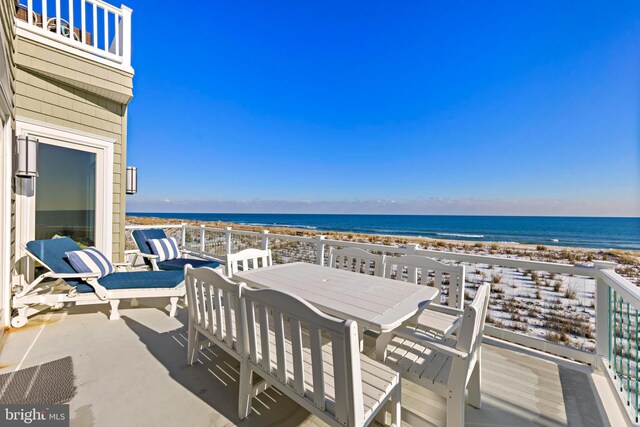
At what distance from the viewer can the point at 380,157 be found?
19750 mm

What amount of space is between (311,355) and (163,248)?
4283 millimetres

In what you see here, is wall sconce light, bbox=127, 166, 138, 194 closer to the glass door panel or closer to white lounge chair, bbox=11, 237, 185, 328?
the glass door panel

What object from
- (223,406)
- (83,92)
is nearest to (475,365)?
(223,406)

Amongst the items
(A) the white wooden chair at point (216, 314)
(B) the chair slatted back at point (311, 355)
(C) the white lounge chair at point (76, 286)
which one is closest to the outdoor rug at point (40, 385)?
(A) the white wooden chair at point (216, 314)

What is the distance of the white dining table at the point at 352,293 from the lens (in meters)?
1.45

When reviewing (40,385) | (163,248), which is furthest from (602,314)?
(163,248)

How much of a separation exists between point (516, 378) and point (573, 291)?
4.20 metres

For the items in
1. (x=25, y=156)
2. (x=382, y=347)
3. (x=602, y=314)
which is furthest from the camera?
(x=25, y=156)

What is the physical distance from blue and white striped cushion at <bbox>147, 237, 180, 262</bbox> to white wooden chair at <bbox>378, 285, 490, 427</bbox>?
13.4 ft

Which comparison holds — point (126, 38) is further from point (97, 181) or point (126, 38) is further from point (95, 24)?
point (97, 181)

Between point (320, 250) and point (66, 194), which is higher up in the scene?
point (66, 194)

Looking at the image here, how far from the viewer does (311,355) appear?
3.44 feet

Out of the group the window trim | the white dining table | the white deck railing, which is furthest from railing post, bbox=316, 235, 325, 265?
the window trim

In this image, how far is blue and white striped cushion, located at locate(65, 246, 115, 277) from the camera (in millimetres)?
2924
